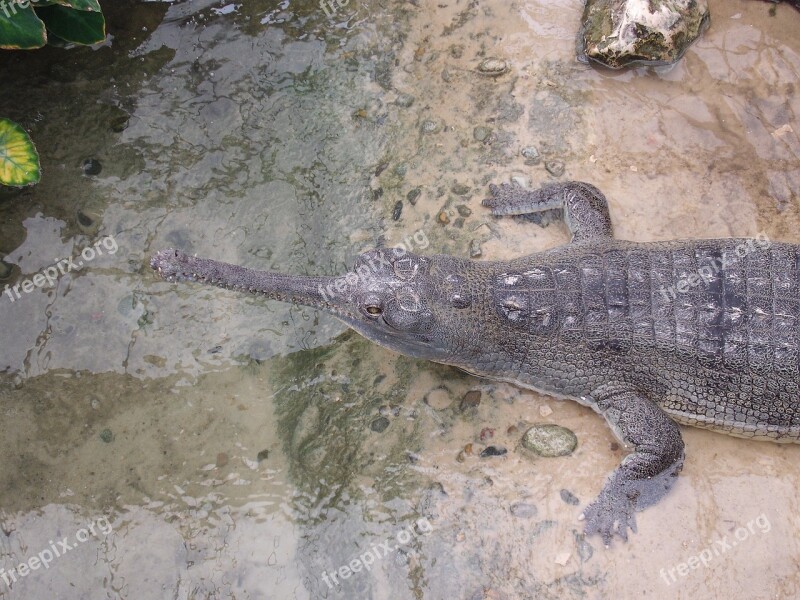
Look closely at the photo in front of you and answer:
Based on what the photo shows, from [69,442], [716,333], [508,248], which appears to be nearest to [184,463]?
[69,442]

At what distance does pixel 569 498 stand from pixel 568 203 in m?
1.98

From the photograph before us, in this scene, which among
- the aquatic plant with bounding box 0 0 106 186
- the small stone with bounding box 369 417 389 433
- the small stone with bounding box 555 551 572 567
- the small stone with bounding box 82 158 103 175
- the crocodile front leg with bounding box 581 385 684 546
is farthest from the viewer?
the small stone with bounding box 82 158 103 175

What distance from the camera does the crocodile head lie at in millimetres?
3619

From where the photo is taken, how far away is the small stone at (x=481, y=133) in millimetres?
4719

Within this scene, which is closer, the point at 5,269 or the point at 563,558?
the point at 563,558

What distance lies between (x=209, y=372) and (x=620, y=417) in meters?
2.62

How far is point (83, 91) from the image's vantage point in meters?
4.83

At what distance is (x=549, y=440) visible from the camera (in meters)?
3.71

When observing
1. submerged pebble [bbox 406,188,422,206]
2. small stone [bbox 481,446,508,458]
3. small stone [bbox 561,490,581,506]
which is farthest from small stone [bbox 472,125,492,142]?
small stone [bbox 561,490,581,506]

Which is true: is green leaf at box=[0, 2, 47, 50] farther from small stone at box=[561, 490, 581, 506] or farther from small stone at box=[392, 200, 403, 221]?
small stone at box=[561, 490, 581, 506]

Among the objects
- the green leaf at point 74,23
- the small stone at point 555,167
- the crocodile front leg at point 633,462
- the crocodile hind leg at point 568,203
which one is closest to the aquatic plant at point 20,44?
the green leaf at point 74,23

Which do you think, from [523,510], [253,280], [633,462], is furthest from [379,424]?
[633,462]

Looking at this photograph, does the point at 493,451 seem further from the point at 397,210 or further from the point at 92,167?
the point at 92,167

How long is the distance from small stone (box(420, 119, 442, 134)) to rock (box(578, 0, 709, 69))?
130 centimetres
